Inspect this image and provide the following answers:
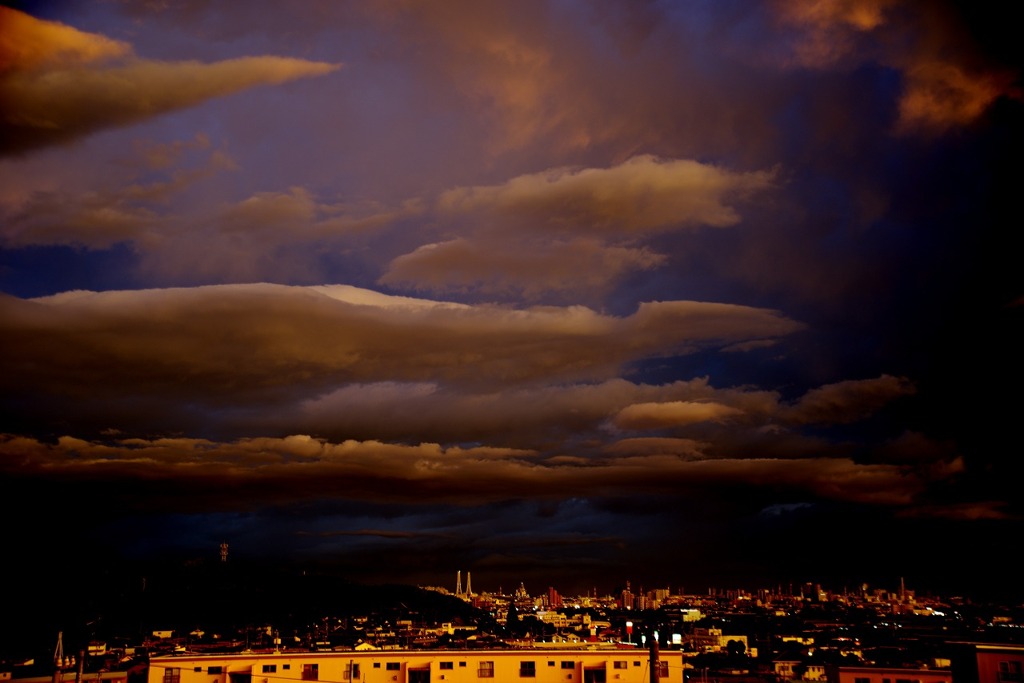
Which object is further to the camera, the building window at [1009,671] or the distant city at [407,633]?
the distant city at [407,633]

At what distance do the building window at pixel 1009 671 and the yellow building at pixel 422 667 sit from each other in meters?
12.8

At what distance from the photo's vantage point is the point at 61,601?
70.1m

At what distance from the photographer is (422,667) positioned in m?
36.3

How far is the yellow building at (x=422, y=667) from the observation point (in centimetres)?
3500

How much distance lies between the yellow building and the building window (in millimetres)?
12761

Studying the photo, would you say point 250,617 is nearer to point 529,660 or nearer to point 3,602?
point 3,602

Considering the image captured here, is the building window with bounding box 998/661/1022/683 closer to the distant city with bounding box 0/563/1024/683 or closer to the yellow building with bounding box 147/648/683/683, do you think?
the distant city with bounding box 0/563/1024/683

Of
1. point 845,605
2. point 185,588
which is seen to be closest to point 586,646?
point 185,588

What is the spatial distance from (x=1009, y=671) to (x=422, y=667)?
2153 centimetres

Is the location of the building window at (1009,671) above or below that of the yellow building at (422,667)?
above

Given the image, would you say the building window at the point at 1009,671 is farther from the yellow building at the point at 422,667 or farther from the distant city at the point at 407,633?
the yellow building at the point at 422,667

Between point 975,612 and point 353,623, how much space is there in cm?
10190

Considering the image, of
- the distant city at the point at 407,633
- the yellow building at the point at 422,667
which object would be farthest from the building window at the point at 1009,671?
the yellow building at the point at 422,667

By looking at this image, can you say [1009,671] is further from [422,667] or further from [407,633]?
[407,633]
